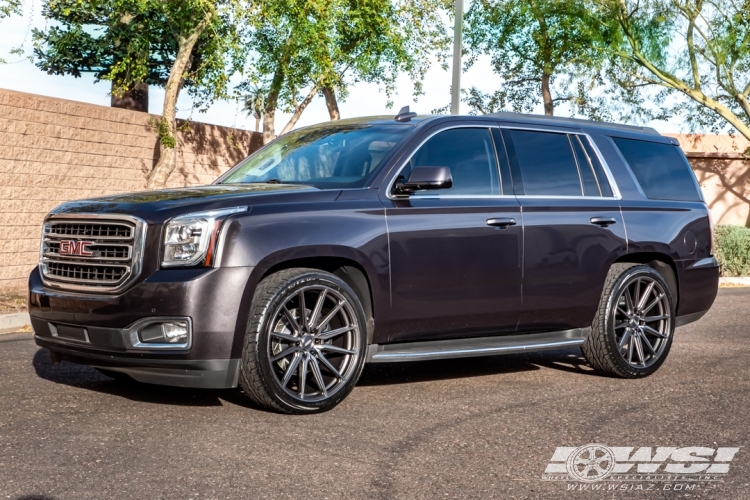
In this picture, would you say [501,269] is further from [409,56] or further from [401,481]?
[409,56]

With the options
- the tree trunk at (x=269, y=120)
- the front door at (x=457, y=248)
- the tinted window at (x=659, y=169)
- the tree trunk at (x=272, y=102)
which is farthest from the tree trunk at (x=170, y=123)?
the front door at (x=457, y=248)

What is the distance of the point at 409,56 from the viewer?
69.2ft

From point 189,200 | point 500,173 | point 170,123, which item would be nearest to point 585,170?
point 500,173

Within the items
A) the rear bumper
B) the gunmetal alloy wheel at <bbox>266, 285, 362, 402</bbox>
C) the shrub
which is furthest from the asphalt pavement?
the shrub

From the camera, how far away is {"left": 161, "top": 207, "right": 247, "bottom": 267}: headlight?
5.96m

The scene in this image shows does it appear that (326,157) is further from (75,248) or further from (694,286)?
(694,286)

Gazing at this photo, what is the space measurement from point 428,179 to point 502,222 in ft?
2.71

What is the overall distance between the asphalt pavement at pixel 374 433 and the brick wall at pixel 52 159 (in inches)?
226

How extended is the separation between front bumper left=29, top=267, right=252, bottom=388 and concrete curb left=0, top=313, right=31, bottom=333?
17.2 ft

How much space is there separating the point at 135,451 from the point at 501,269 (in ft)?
9.74

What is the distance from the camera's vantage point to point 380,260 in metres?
6.64

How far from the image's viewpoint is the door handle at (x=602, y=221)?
7.88 meters

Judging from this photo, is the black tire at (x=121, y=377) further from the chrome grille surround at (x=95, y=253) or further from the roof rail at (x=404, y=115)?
the roof rail at (x=404, y=115)

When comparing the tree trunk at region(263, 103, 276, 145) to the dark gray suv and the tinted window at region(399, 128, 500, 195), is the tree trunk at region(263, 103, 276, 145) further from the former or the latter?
the tinted window at region(399, 128, 500, 195)
